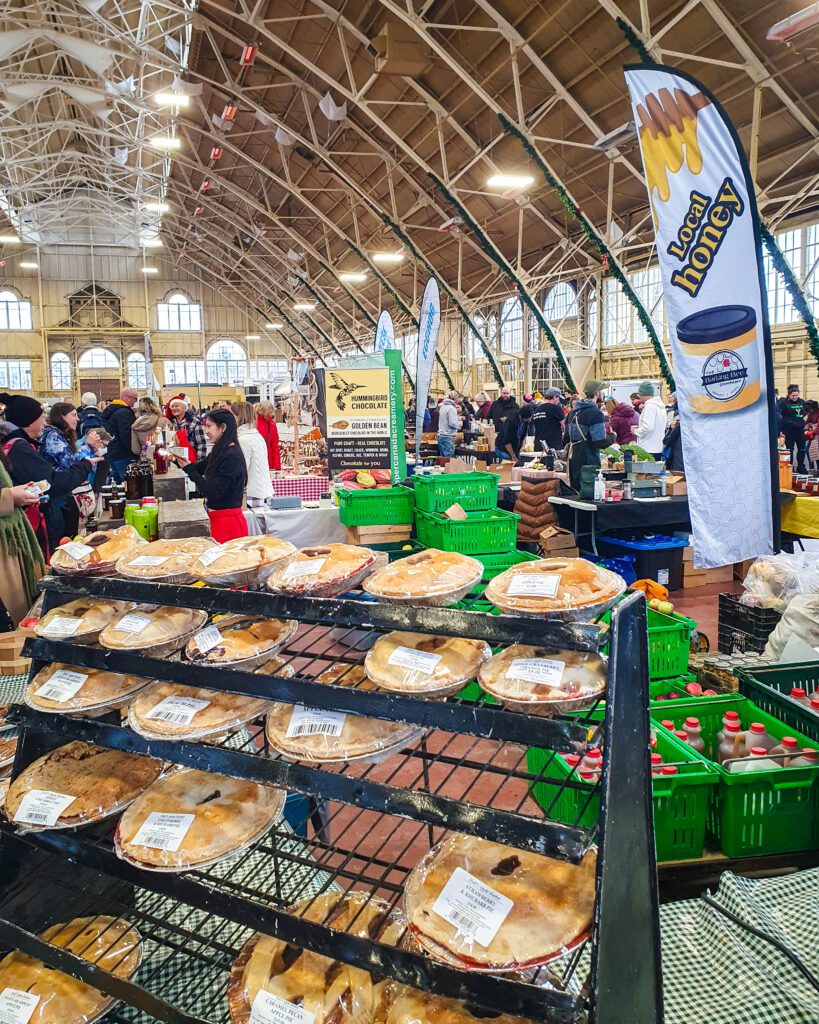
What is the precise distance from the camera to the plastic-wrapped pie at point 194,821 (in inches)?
56.0

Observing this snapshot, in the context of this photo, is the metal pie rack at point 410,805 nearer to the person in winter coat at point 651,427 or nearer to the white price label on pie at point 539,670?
the white price label on pie at point 539,670

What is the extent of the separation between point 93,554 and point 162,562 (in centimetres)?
22

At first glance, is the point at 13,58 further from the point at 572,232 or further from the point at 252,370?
the point at 252,370

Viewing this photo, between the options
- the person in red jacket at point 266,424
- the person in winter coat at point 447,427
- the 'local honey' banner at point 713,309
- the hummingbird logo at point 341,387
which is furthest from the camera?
the person in winter coat at point 447,427

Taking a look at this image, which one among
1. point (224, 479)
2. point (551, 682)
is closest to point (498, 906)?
point (551, 682)

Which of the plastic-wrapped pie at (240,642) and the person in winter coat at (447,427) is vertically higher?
the person in winter coat at (447,427)

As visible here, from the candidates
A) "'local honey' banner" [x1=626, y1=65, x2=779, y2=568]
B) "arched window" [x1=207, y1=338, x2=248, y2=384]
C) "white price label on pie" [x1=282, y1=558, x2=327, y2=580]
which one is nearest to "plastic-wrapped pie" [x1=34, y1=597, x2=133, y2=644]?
"white price label on pie" [x1=282, y1=558, x2=327, y2=580]

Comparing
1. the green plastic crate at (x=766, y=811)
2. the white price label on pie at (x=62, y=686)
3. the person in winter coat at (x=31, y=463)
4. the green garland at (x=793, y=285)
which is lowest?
the green plastic crate at (x=766, y=811)

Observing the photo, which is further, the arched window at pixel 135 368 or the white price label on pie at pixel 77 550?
the arched window at pixel 135 368

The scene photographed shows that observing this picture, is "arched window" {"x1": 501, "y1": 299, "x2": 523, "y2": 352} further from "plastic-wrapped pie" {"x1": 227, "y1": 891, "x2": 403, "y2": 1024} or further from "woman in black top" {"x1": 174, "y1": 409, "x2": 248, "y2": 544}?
"plastic-wrapped pie" {"x1": 227, "y1": 891, "x2": 403, "y2": 1024}

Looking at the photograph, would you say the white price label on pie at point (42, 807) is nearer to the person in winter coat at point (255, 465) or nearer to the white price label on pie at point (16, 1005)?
the white price label on pie at point (16, 1005)

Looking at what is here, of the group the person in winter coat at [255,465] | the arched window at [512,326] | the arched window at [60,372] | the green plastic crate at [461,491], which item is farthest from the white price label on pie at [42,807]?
the arched window at [60,372]

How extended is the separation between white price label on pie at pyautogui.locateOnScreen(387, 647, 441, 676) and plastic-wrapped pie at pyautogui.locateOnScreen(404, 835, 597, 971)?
0.34 metres

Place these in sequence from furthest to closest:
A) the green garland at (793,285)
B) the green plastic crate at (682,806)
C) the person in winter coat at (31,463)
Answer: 1. the green garland at (793,285)
2. the person in winter coat at (31,463)
3. the green plastic crate at (682,806)
